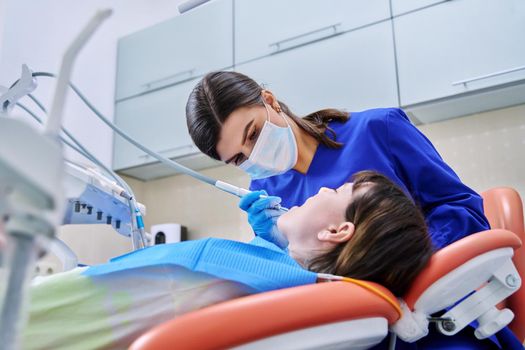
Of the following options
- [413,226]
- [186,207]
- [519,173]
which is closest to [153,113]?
[186,207]

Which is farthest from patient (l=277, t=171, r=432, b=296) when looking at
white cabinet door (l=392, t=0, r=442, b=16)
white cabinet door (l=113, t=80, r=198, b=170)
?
white cabinet door (l=113, t=80, r=198, b=170)

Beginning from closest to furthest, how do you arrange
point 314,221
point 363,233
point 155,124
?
point 363,233 < point 314,221 < point 155,124

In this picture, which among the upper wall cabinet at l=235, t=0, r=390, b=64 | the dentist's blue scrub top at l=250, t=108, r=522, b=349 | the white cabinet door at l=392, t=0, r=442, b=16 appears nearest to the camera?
the dentist's blue scrub top at l=250, t=108, r=522, b=349

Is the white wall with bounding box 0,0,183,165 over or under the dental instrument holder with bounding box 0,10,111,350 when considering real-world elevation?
over

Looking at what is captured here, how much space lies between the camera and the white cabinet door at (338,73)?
86.6 inches

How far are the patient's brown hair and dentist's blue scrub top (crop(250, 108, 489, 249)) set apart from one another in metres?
0.16

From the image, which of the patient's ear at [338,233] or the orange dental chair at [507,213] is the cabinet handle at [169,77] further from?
the patient's ear at [338,233]

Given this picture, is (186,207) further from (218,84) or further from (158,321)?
(158,321)

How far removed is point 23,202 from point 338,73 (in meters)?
2.10

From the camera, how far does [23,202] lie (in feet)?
1.05

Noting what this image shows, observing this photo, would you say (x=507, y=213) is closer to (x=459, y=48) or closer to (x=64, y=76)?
(x=459, y=48)

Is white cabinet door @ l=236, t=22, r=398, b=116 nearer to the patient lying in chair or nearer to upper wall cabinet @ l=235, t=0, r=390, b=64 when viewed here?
upper wall cabinet @ l=235, t=0, r=390, b=64

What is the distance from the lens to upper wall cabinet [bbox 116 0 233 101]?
8.80ft

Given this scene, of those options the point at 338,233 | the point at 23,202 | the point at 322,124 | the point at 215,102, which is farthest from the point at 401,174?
the point at 23,202
